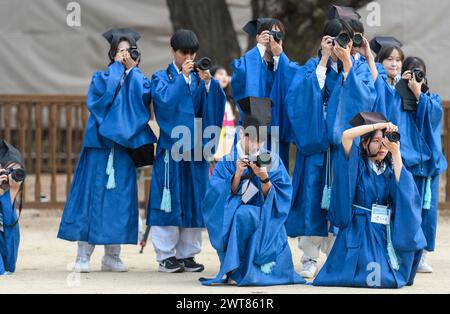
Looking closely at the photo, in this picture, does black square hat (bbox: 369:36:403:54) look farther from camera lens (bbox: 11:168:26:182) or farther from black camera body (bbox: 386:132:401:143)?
camera lens (bbox: 11:168:26:182)

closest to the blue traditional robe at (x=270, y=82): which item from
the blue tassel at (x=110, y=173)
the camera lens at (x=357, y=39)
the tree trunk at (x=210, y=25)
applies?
the camera lens at (x=357, y=39)

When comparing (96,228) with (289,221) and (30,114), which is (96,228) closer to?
(289,221)

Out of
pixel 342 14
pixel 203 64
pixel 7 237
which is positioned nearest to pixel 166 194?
pixel 203 64

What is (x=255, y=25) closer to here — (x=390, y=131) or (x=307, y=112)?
(x=307, y=112)

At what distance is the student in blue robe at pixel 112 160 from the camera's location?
916cm

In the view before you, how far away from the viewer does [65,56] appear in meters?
16.0

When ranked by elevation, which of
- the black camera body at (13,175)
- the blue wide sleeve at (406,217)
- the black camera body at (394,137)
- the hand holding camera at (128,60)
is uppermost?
the hand holding camera at (128,60)

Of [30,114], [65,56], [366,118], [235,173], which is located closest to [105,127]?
[235,173]

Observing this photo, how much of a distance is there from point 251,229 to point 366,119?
1.07m

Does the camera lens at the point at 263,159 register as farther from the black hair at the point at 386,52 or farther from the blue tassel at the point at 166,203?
the black hair at the point at 386,52

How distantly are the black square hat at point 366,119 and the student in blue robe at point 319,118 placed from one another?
13.4 inches

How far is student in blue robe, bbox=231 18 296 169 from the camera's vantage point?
29.8 ft

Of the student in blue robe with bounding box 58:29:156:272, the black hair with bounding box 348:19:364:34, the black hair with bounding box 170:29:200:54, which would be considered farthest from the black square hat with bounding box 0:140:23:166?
the black hair with bounding box 348:19:364:34

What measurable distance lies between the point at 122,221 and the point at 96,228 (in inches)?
7.9
